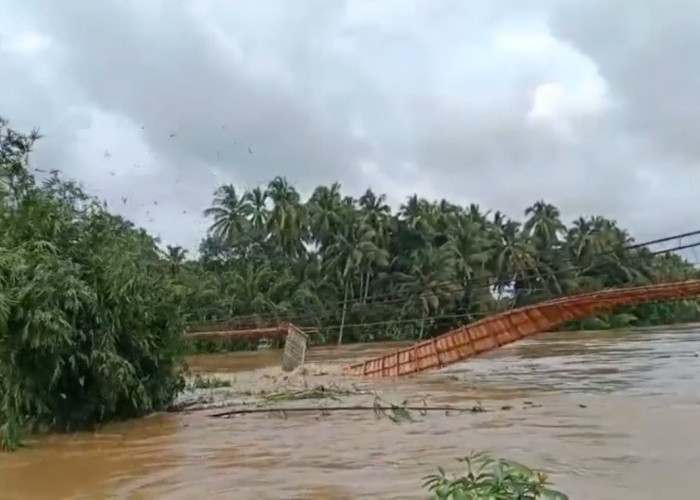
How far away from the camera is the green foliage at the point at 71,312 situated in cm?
985

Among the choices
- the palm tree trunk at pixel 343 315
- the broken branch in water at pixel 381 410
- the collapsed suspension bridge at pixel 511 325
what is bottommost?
the broken branch in water at pixel 381 410

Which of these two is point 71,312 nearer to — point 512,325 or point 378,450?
point 378,450

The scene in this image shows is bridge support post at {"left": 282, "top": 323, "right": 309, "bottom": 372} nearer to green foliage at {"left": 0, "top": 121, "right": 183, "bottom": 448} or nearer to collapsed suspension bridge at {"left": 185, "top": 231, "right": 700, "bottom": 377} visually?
collapsed suspension bridge at {"left": 185, "top": 231, "right": 700, "bottom": 377}

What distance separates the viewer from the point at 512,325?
17.2 meters

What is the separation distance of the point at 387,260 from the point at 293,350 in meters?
25.4

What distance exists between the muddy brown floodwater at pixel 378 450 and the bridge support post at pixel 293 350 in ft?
27.7

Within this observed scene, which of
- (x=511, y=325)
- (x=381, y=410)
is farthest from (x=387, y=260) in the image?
(x=381, y=410)

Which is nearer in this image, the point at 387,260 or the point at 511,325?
the point at 511,325

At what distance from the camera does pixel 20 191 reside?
35.7 feet

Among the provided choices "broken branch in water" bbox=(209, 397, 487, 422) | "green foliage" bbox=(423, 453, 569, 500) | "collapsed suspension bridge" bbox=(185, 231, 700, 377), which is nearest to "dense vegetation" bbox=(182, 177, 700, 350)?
"collapsed suspension bridge" bbox=(185, 231, 700, 377)

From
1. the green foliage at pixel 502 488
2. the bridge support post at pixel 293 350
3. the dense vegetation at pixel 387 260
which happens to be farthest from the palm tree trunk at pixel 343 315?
the green foliage at pixel 502 488

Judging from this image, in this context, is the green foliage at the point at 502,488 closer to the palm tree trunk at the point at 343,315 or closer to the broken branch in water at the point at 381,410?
the broken branch in water at the point at 381,410

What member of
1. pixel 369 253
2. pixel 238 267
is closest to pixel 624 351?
pixel 369 253

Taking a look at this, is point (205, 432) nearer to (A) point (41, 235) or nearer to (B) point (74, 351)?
(B) point (74, 351)
